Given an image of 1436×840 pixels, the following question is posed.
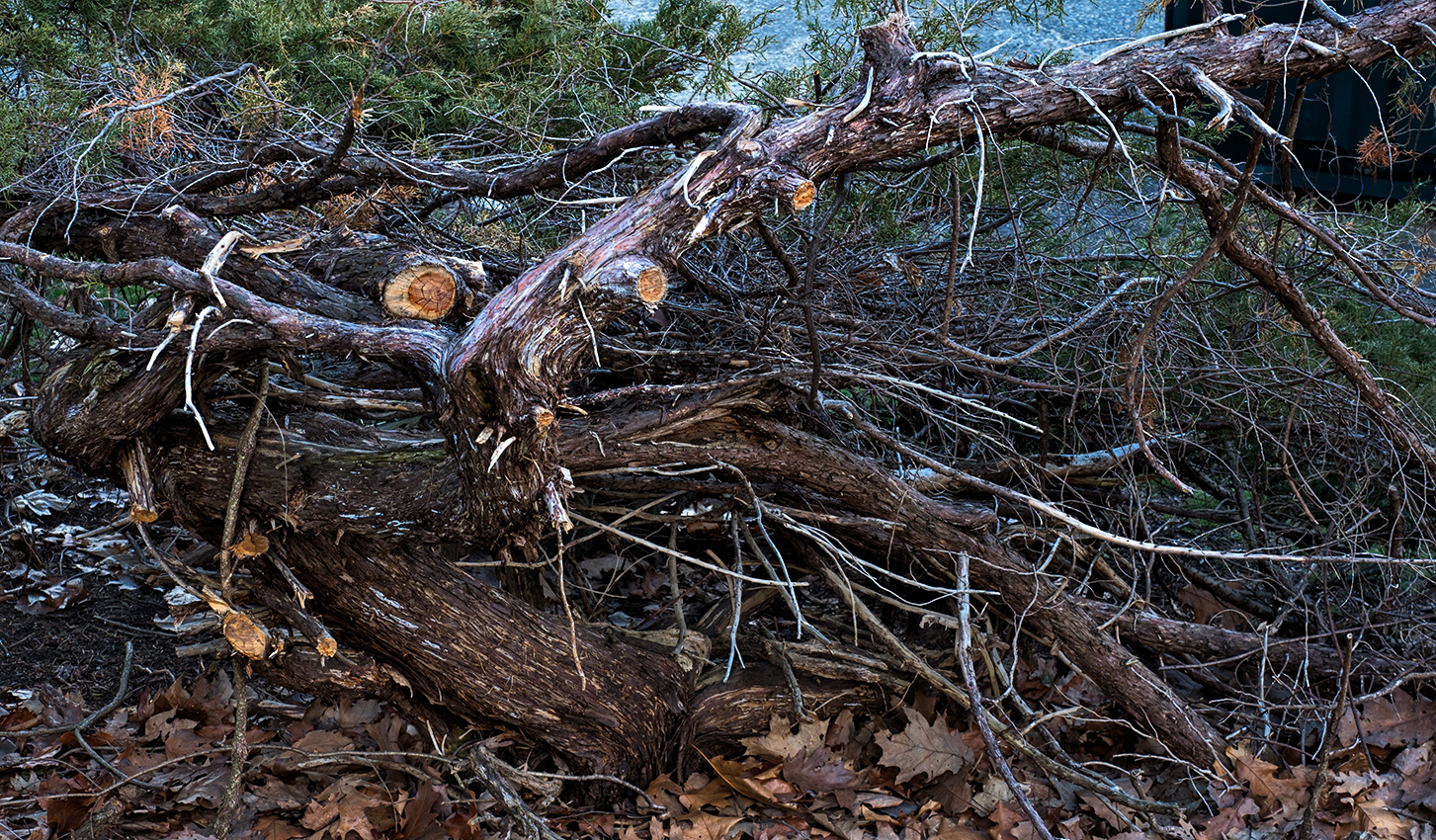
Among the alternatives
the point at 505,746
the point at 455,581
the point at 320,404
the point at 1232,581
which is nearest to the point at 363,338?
the point at 320,404

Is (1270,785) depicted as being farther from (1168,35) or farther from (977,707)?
(1168,35)

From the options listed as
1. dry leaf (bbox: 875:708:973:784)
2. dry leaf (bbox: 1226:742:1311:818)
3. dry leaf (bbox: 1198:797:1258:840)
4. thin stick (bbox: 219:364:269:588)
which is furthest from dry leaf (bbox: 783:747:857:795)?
thin stick (bbox: 219:364:269:588)

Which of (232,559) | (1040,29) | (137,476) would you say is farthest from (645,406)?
(1040,29)

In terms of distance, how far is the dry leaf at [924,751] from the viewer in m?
3.41

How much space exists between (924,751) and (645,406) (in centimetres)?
147

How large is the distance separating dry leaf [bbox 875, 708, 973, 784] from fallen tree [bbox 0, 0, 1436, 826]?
6.8 inches

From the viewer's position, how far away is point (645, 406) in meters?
3.21

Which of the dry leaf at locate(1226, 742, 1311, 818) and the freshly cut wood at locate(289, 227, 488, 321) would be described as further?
the dry leaf at locate(1226, 742, 1311, 818)

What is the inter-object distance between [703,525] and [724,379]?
733 mm

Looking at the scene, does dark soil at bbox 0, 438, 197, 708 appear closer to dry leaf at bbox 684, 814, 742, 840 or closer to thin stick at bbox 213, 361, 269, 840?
thin stick at bbox 213, 361, 269, 840

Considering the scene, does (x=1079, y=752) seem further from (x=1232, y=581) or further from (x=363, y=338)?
(x=363, y=338)

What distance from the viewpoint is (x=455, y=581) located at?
10.4 ft

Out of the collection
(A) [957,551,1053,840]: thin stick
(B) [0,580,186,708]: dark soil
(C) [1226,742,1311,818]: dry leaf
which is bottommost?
(C) [1226,742,1311,818]: dry leaf

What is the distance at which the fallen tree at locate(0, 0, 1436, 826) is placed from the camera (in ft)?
7.86
